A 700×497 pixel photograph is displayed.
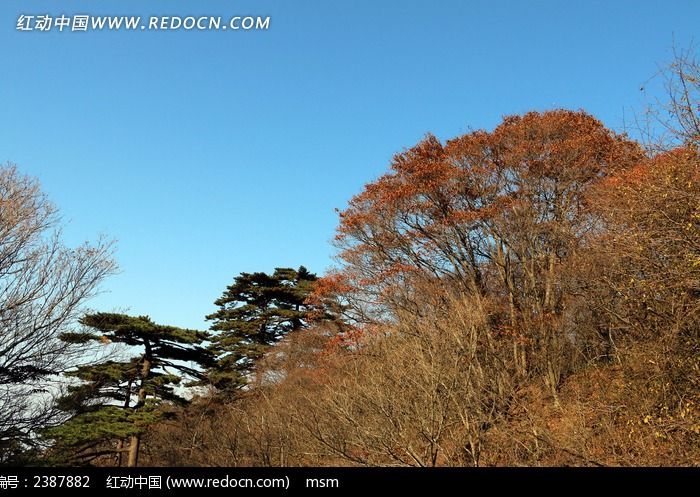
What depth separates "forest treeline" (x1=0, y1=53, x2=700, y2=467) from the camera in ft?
30.5

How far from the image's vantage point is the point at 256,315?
114ft

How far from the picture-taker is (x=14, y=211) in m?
12.3

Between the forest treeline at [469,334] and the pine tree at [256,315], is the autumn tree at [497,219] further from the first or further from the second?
the pine tree at [256,315]

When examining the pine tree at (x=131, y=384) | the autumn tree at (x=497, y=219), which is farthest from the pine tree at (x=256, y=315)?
the autumn tree at (x=497, y=219)

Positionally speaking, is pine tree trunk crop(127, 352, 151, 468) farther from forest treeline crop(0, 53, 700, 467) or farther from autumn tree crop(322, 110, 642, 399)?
autumn tree crop(322, 110, 642, 399)

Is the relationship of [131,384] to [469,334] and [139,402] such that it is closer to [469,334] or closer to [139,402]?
[139,402]

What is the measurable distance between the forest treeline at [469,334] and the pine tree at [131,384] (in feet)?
0.32

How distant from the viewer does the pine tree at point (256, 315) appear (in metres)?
32.1

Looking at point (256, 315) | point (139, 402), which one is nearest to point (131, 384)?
point (139, 402)

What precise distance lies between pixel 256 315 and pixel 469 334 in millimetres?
24379

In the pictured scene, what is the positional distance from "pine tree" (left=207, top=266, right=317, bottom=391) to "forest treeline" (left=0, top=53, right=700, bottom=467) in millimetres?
5695

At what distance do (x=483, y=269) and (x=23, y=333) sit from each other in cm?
1398

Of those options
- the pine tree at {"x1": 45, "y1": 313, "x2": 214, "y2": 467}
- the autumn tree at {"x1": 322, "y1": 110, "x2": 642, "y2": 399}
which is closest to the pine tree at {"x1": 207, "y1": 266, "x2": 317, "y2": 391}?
the pine tree at {"x1": 45, "y1": 313, "x2": 214, "y2": 467}

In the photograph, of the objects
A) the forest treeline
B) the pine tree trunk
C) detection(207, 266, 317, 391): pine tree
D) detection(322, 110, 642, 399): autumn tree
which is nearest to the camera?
the forest treeline
